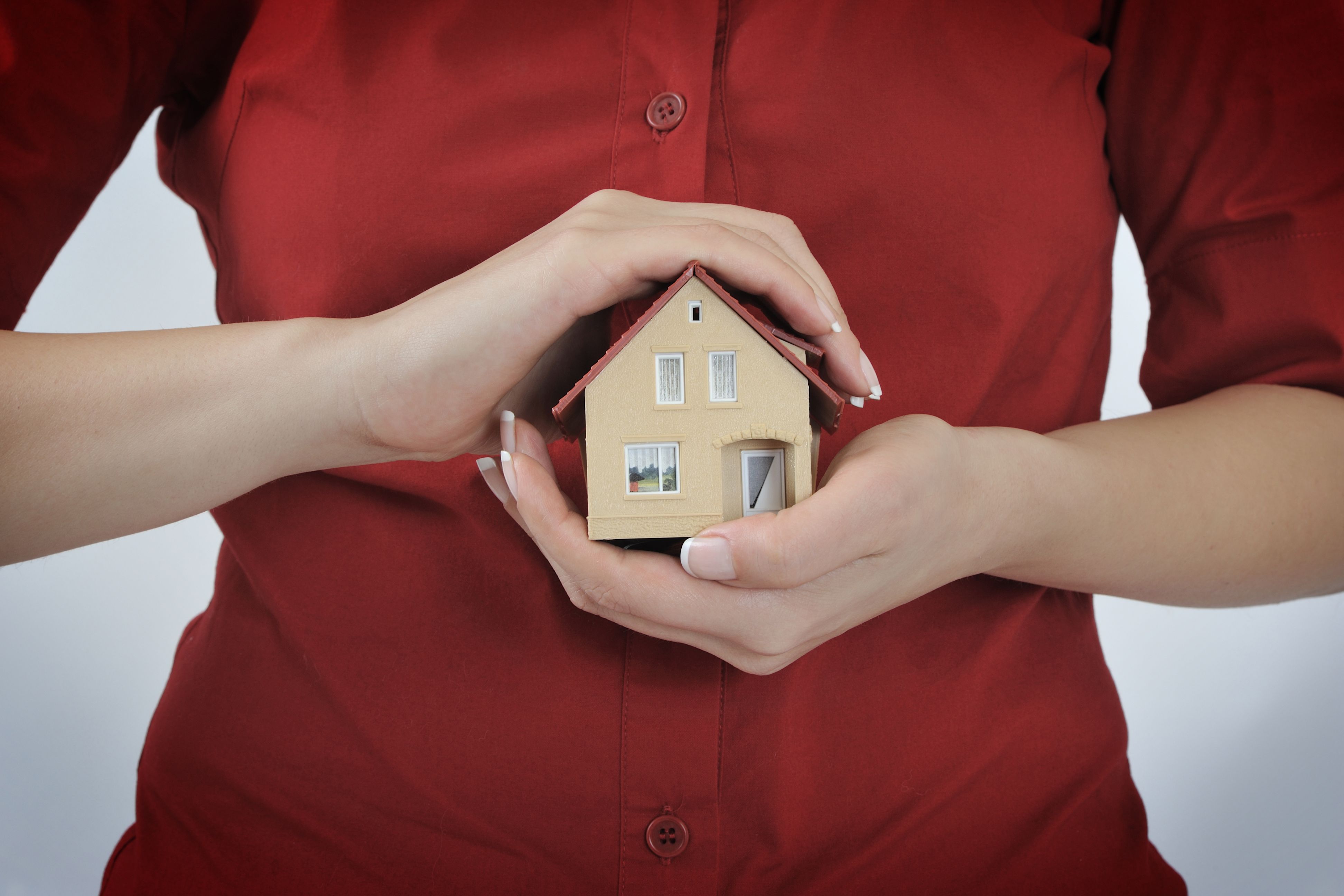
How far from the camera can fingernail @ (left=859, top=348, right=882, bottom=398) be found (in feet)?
4.09

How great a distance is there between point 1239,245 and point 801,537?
3.53 ft

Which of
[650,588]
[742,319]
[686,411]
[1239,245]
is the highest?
[1239,245]

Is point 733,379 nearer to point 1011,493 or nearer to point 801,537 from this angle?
point 801,537

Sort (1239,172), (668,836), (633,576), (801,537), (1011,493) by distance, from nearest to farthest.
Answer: (801,537) → (633,576) → (1011,493) → (668,836) → (1239,172)

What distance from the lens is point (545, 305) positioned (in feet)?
3.59

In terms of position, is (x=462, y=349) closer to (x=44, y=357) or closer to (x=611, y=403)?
(x=611, y=403)

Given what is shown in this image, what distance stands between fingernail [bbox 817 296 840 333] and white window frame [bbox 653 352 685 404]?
0.20 metres

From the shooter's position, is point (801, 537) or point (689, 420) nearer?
point (801, 537)

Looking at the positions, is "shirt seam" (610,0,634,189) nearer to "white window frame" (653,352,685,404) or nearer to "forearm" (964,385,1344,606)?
"white window frame" (653,352,685,404)

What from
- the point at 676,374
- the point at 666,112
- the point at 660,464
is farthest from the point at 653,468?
the point at 666,112

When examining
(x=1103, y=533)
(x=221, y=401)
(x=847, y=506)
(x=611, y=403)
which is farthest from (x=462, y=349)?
(x=1103, y=533)

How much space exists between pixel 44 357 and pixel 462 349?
0.56m

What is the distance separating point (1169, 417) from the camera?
153cm

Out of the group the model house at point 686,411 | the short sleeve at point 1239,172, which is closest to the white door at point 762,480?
the model house at point 686,411
